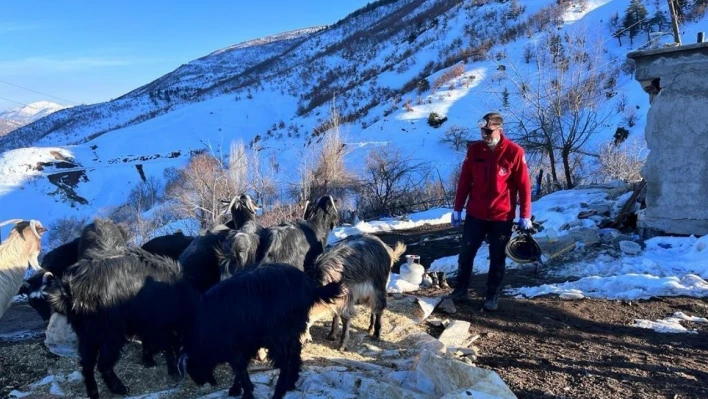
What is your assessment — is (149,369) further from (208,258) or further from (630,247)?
(630,247)

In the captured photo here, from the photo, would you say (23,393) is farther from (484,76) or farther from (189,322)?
(484,76)

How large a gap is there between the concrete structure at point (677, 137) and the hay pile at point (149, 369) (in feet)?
18.1

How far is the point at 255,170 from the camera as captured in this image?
2548 cm

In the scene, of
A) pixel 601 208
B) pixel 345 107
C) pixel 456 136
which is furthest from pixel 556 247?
pixel 345 107

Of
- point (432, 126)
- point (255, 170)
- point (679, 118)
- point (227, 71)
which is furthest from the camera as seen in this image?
point (227, 71)

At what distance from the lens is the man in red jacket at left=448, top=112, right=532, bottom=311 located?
5.32 meters

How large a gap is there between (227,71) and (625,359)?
97973mm

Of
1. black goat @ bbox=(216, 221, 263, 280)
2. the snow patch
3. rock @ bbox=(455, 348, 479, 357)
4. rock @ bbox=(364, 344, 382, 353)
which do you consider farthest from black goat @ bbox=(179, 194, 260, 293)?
the snow patch

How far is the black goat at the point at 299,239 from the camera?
5062 mm

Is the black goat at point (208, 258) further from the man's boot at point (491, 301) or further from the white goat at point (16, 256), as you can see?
the man's boot at point (491, 301)

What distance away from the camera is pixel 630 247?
8.23 meters

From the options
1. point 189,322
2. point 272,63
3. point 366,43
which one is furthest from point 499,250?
point 272,63

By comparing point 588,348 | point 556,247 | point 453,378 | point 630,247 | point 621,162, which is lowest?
point 621,162

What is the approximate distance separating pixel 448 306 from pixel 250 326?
2.92 meters
